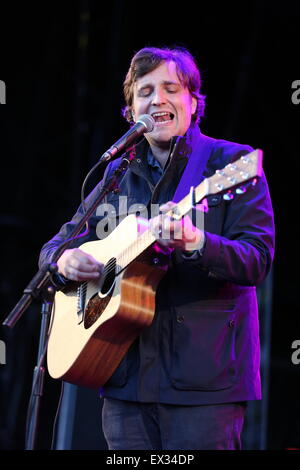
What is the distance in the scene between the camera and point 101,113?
19.8ft

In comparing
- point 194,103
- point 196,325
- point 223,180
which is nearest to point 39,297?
point 196,325

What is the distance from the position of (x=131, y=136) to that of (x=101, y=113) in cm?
329

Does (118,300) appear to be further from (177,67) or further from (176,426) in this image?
(177,67)

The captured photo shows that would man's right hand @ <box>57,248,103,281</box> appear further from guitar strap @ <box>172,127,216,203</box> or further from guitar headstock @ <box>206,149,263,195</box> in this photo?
guitar headstock @ <box>206,149,263,195</box>

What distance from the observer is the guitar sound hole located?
284 centimetres

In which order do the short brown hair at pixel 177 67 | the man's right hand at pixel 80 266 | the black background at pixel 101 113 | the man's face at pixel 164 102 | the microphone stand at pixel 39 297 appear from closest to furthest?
the microphone stand at pixel 39 297 < the man's right hand at pixel 80 266 < the man's face at pixel 164 102 < the short brown hair at pixel 177 67 < the black background at pixel 101 113

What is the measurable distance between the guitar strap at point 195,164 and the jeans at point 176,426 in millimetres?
870

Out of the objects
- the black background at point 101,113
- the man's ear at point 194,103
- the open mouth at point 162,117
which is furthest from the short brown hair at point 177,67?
the black background at point 101,113

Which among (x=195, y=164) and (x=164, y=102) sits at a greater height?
(x=164, y=102)

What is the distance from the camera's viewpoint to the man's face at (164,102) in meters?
3.08

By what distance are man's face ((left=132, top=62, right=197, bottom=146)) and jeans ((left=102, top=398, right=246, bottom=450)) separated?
1283 mm

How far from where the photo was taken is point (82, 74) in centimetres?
609

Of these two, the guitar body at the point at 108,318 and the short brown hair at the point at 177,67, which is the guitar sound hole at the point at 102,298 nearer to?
the guitar body at the point at 108,318
